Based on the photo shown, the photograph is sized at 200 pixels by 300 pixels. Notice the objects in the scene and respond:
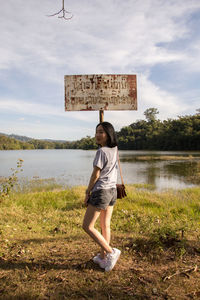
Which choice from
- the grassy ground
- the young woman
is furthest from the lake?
the young woman

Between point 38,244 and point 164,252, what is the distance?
74.0 inches

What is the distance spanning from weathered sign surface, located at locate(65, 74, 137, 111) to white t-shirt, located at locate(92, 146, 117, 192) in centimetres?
201

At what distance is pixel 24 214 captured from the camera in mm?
5438

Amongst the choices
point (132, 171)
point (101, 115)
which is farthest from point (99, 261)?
point (132, 171)

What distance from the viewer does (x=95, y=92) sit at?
14.3 ft

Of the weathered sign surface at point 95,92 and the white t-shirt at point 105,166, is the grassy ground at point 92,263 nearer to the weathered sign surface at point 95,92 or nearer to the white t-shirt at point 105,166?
the white t-shirt at point 105,166

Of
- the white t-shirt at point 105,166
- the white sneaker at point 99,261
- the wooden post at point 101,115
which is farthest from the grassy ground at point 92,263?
the wooden post at point 101,115

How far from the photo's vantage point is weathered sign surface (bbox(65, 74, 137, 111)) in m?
4.34

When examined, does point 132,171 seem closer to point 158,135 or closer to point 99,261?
point 99,261

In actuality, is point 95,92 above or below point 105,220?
above

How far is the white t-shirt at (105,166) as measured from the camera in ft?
7.95

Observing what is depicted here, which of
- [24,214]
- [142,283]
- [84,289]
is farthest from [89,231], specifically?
[24,214]

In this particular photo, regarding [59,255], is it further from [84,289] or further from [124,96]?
[124,96]

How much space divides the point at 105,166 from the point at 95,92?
230 centimetres
